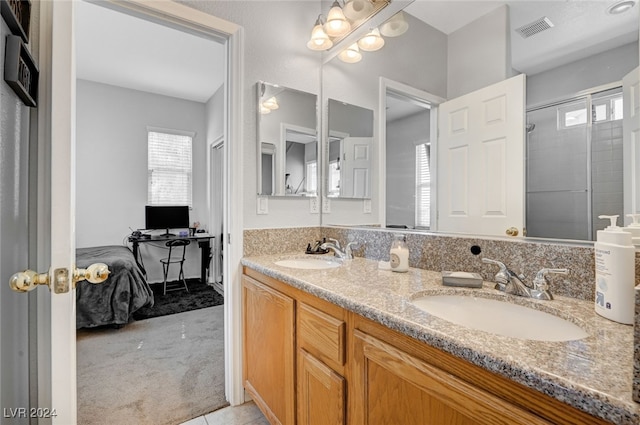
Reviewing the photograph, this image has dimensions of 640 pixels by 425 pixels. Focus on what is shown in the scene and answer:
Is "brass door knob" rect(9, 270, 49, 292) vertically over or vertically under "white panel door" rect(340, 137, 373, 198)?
under

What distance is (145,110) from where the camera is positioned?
450 centimetres

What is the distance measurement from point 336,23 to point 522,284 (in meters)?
1.80

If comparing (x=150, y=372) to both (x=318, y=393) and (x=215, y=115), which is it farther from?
(x=215, y=115)

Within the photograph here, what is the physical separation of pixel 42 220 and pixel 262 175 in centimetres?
108

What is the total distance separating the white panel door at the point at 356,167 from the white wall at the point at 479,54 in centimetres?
71

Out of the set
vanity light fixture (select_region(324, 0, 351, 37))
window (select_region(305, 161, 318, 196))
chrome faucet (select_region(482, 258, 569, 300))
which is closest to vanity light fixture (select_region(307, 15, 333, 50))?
vanity light fixture (select_region(324, 0, 351, 37))

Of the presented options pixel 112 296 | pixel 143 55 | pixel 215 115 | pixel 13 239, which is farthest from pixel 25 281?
pixel 215 115

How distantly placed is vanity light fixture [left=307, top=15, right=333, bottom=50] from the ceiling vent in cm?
117

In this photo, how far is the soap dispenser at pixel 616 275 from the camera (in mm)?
727

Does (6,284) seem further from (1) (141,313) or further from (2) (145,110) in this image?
(2) (145,110)

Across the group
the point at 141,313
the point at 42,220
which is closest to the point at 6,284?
the point at 42,220

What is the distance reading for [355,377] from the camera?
0.94 metres

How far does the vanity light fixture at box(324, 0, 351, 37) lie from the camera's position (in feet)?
6.26

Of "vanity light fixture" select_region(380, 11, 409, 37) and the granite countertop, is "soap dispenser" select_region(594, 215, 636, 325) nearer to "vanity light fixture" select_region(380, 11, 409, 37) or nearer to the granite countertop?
the granite countertop
